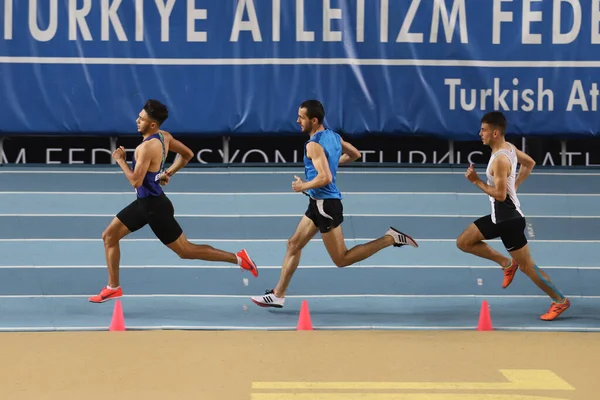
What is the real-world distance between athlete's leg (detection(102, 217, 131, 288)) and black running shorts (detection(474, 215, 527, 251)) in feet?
9.32

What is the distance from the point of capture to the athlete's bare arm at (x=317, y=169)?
27.0 ft

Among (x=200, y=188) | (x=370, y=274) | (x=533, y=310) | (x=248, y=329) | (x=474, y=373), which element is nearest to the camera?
(x=474, y=373)

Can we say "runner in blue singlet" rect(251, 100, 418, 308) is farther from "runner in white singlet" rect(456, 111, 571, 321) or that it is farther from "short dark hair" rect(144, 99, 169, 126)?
"short dark hair" rect(144, 99, 169, 126)

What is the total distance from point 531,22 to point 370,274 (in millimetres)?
4909

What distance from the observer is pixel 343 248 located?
864 centimetres

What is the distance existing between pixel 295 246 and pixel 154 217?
1.15 meters

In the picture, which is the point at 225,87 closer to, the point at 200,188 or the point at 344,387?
the point at 200,188

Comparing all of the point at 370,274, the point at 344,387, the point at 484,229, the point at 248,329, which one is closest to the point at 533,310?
the point at 484,229

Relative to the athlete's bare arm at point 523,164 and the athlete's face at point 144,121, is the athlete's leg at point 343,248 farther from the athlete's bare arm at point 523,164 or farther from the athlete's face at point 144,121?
the athlete's face at point 144,121

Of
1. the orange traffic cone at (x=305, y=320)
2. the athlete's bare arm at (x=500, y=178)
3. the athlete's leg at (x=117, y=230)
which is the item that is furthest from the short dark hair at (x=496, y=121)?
the athlete's leg at (x=117, y=230)

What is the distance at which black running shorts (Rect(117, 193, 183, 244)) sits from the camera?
28.3 feet

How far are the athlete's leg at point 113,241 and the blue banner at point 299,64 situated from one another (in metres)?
4.97

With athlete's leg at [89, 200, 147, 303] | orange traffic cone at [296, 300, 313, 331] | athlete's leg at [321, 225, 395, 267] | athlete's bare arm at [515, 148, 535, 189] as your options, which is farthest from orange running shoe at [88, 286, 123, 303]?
athlete's bare arm at [515, 148, 535, 189]

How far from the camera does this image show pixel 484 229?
864cm
